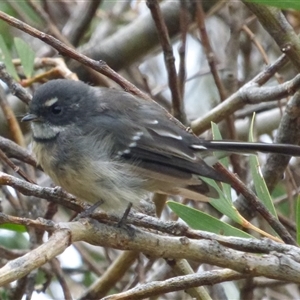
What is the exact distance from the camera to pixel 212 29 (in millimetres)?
4742

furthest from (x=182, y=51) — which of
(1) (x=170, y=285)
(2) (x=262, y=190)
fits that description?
(1) (x=170, y=285)

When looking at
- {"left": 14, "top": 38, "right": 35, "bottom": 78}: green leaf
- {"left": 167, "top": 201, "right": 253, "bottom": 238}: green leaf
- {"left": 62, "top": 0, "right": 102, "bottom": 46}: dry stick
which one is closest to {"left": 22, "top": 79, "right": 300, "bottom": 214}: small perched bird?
{"left": 167, "top": 201, "right": 253, "bottom": 238}: green leaf

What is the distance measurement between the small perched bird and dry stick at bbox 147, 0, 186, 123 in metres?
0.15

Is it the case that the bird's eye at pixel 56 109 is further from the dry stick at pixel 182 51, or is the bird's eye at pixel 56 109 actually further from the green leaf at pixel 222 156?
the green leaf at pixel 222 156

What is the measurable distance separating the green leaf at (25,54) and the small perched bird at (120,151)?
0.80ft

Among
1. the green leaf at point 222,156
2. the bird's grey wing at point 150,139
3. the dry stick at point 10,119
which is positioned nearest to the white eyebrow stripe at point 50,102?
the bird's grey wing at point 150,139

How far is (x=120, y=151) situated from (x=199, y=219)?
1.51 feet

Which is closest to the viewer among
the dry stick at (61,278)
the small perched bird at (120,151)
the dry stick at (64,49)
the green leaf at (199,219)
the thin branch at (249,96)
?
the dry stick at (64,49)

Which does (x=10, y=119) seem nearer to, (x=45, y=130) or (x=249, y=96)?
(x=45, y=130)

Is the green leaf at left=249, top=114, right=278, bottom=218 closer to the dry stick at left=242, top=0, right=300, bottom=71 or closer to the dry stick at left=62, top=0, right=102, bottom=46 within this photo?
the dry stick at left=242, top=0, right=300, bottom=71

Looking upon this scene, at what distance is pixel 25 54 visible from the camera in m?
2.83

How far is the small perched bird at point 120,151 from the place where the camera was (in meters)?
2.41

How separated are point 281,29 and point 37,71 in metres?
1.66

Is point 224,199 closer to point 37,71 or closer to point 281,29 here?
point 281,29
